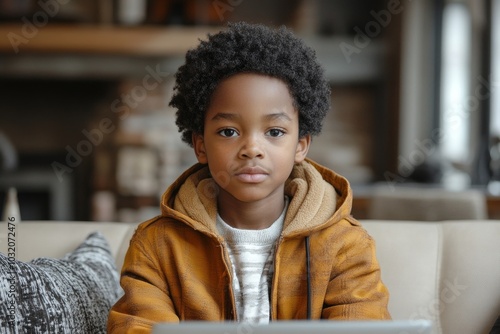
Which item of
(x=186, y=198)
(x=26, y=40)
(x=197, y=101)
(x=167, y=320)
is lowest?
(x=167, y=320)

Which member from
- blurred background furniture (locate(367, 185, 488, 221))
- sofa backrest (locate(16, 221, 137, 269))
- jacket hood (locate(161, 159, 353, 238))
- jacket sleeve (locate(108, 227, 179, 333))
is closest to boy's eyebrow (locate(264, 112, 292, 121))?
jacket hood (locate(161, 159, 353, 238))

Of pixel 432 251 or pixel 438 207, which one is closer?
pixel 432 251

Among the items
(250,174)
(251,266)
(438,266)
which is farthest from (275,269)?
(438,266)

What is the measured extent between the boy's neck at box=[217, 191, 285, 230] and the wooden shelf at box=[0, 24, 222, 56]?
338cm

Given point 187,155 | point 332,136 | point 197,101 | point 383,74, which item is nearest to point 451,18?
point 383,74

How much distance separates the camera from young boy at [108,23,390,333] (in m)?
1.12

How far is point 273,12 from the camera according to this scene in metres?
4.91

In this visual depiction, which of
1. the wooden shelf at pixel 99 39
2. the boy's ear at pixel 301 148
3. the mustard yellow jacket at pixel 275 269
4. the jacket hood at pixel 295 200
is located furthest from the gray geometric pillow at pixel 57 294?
the wooden shelf at pixel 99 39

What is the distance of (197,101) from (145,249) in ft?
0.86

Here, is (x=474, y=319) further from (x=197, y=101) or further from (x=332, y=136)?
(x=332, y=136)

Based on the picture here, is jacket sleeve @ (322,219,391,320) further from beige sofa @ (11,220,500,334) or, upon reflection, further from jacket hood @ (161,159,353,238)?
beige sofa @ (11,220,500,334)

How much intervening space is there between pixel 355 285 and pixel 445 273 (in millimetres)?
353

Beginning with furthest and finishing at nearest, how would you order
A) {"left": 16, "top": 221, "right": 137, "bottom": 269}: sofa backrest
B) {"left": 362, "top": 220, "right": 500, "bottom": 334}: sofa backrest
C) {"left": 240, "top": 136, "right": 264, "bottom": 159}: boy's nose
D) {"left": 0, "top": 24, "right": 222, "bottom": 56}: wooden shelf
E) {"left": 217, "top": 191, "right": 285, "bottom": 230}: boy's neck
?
{"left": 0, "top": 24, "right": 222, "bottom": 56}: wooden shelf, {"left": 16, "top": 221, "right": 137, "bottom": 269}: sofa backrest, {"left": 362, "top": 220, "right": 500, "bottom": 334}: sofa backrest, {"left": 217, "top": 191, "right": 285, "bottom": 230}: boy's neck, {"left": 240, "top": 136, "right": 264, "bottom": 159}: boy's nose

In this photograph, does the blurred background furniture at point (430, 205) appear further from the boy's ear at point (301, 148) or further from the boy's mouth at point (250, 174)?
the boy's mouth at point (250, 174)
